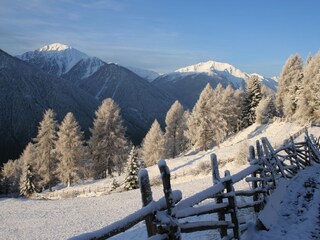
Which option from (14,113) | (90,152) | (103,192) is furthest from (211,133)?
(14,113)

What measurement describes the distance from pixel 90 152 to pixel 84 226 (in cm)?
3032

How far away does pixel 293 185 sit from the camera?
14109mm

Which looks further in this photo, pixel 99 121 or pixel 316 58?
pixel 99 121

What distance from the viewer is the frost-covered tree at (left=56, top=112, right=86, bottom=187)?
47969 millimetres

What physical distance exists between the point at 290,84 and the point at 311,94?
38.5 feet

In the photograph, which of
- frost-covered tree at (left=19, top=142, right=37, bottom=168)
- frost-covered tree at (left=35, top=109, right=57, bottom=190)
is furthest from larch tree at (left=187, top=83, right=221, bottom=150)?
frost-covered tree at (left=19, top=142, right=37, bottom=168)

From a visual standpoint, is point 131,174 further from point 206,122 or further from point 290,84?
point 290,84

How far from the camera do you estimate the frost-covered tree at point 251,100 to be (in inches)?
2746

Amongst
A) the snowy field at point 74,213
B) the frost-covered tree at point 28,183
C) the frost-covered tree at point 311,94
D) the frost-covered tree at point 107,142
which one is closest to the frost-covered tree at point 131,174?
the snowy field at point 74,213

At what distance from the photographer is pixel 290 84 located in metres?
56.8

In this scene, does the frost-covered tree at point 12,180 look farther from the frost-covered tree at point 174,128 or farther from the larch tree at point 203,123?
the larch tree at point 203,123

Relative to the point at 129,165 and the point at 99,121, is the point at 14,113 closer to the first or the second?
the point at 99,121

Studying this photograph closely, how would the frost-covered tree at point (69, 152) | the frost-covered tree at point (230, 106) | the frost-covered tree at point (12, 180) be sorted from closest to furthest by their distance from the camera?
the frost-covered tree at point (69, 152)
the frost-covered tree at point (230, 106)
the frost-covered tree at point (12, 180)

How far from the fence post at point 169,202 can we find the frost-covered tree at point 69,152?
43003 mm
